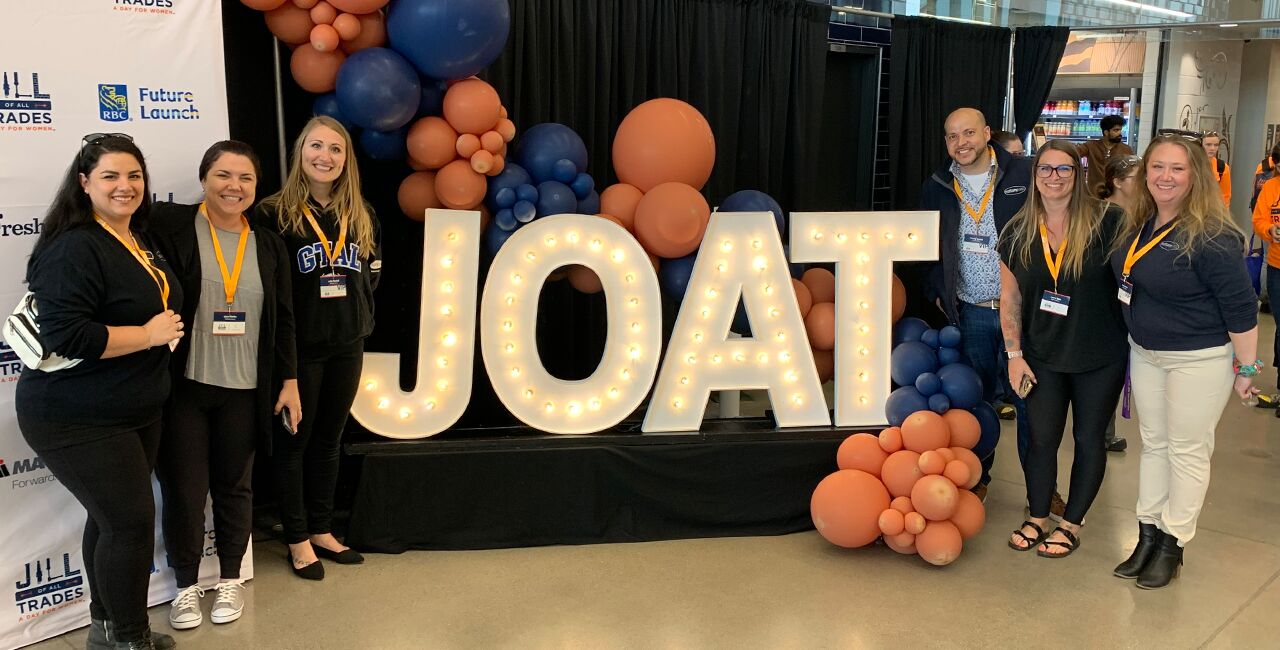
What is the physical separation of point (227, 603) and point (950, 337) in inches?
94.7

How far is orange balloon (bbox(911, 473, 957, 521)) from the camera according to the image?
3.12m

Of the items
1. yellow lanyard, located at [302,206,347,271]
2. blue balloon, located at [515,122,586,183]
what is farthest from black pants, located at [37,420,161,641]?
blue balloon, located at [515,122,586,183]

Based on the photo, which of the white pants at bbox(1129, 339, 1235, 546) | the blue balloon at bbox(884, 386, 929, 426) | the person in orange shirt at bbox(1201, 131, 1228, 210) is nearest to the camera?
the white pants at bbox(1129, 339, 1235, 546)

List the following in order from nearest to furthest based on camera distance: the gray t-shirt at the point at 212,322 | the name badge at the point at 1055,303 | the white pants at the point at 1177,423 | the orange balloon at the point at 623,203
→ 1. the gray t-shirt at the point at 212,322
2. the white pants at the point at 1177,423
3. the name badge at the point at 1055,303
4. the orange balloon at the point at 623,203

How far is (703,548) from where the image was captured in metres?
3.38

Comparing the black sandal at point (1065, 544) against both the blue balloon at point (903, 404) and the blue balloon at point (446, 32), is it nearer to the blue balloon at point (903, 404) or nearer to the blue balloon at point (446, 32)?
the blue balloon at point (903, 404)

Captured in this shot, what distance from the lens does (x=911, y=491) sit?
319 cm

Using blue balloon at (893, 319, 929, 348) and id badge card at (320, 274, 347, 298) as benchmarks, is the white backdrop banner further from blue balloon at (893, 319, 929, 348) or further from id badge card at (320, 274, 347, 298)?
blue balloon at (893, 319, 929, 348)

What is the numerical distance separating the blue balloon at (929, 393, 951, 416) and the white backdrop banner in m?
2.34

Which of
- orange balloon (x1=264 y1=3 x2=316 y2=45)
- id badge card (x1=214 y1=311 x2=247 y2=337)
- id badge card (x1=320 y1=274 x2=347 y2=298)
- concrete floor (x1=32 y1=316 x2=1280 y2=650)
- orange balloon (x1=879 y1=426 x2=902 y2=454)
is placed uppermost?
orange balloon (x1=264 y1=3 x2=316 y2=45)

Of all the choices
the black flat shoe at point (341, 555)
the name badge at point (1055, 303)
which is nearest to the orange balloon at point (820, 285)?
the name badge at point (1055, 303)

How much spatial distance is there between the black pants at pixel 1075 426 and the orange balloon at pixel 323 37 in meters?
2.37

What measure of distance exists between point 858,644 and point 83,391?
6.57 ft

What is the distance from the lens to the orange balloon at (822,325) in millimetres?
3754
